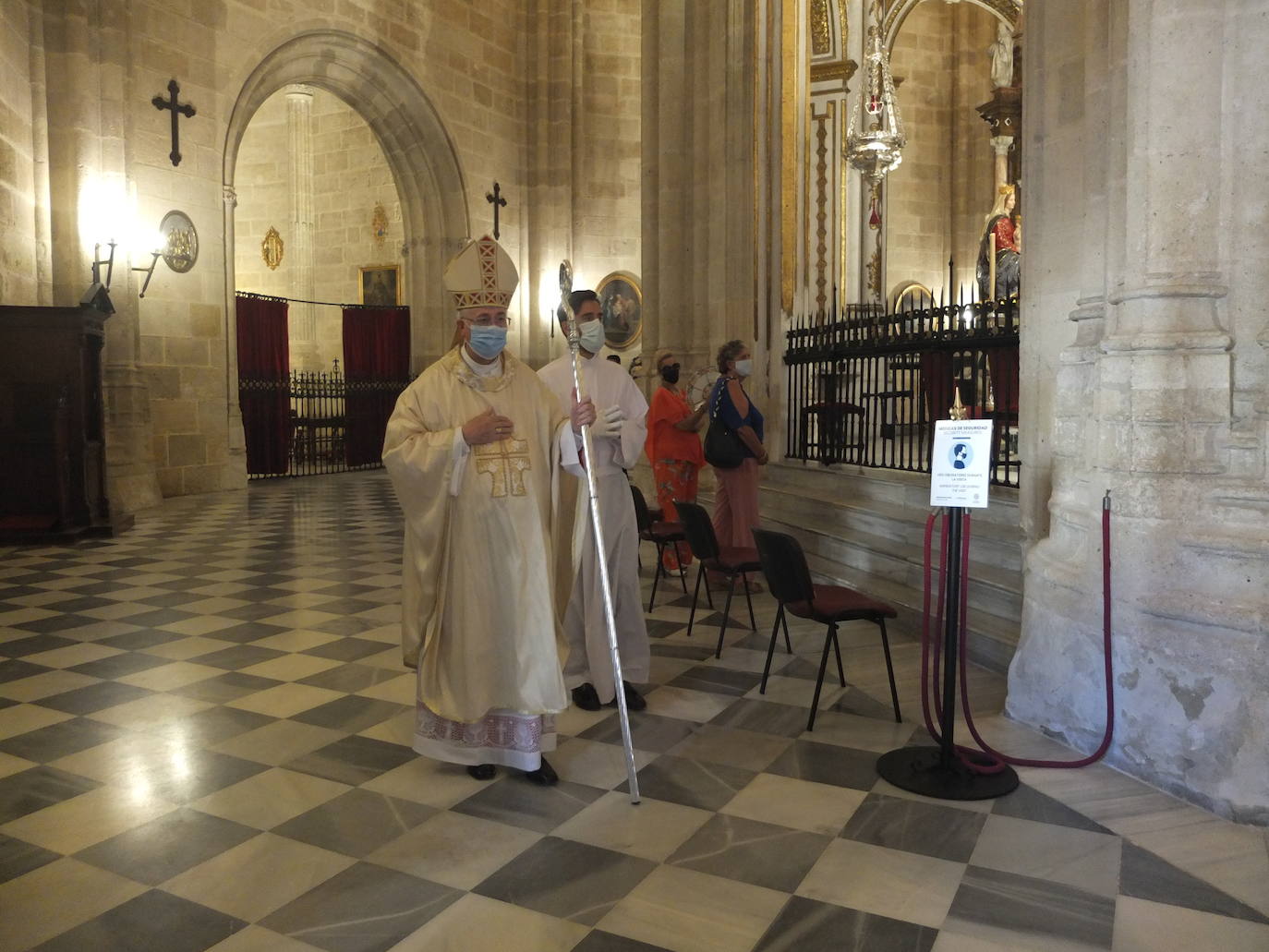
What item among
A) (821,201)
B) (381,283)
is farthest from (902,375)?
(381,283)

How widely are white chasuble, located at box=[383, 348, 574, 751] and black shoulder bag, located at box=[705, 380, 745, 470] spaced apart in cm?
286

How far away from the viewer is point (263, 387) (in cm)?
1470

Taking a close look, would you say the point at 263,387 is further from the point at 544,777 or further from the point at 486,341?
the point at 544,777

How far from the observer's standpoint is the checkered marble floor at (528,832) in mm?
2547

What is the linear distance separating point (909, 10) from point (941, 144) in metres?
5.21

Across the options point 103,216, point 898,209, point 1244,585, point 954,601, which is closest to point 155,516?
point 103,216

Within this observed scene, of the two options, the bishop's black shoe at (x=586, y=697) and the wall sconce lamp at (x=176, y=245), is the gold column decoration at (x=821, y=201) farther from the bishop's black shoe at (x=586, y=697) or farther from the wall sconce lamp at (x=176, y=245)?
the bishop's black shoe at (x=586, y=697)

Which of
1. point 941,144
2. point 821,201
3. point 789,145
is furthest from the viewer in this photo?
point 941,144

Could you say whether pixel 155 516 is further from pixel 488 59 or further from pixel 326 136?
pixel 326 136

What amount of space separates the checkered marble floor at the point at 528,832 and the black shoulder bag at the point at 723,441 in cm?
152

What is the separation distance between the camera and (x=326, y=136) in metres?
19.9

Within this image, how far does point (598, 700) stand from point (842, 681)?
1.11m

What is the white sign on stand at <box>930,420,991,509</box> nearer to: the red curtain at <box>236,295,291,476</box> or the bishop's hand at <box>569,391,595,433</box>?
the bishop's hand at <box>569,391,595,433</box>

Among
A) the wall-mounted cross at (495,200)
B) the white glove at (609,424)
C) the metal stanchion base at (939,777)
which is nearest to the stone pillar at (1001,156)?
the wall-mounted cross at (495,200)
